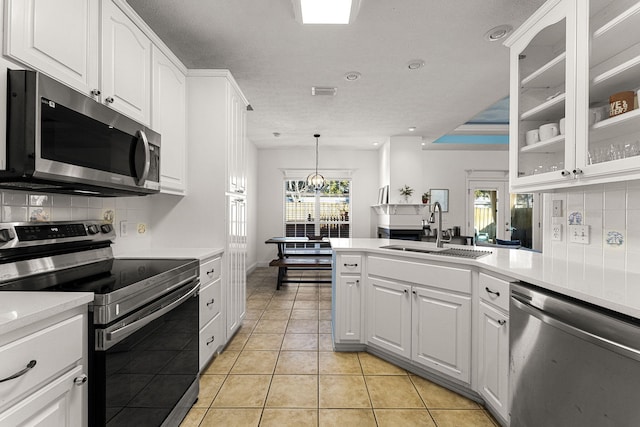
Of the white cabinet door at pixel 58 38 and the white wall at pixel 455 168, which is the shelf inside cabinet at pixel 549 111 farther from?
the white wall at pixel 455 168

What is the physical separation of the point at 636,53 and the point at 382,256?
176cm

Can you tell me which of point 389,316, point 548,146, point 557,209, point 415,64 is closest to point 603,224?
point 557,209

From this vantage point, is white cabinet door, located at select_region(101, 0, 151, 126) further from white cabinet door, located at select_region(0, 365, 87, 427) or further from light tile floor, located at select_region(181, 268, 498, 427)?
light tile floor, located at select_region(181, 268, 498, 427)

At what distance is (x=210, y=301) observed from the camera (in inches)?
88.2

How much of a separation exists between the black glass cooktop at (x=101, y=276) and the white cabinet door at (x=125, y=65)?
89 centimetres

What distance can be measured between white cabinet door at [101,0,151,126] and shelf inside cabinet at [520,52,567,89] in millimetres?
2454

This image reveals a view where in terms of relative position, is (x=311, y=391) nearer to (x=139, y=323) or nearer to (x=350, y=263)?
(x=350, y=263)

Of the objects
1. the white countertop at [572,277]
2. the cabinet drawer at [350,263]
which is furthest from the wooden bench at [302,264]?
the white countertop at [572,277]

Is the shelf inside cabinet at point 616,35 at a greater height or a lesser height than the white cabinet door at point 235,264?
greater

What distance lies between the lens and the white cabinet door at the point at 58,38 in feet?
3.69

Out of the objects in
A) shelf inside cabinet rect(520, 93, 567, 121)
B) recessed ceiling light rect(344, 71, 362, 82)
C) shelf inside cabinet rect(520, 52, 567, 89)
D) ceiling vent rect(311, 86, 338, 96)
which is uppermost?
recessed ceiling light rect(344, 71, 362, 82)

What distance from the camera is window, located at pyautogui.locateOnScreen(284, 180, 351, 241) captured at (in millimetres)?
6859

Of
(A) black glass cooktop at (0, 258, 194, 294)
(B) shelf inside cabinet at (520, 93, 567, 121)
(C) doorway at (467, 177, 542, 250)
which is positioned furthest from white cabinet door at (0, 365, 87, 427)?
(C) doorway at (467, 177, 542, 250)

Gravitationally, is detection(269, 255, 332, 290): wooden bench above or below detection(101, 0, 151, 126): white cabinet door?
below
